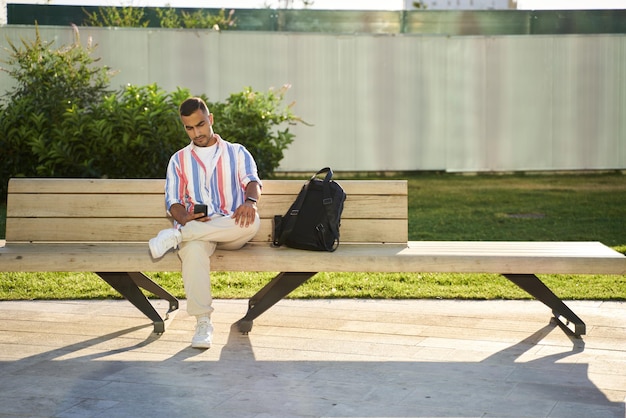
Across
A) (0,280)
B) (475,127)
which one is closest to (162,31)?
(475,127)

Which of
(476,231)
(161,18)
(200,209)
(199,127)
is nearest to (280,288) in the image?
(200,209)

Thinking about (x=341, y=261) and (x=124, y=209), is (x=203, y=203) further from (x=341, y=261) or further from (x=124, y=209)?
(x=341, y=261)

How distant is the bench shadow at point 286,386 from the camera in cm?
390

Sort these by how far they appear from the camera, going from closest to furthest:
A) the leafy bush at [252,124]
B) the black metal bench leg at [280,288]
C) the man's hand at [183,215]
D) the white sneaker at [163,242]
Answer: the white sneaker at [163,242], the man's hand at [183,215], the black metal bench leg at [280,288], the leafy bush at [252,124]

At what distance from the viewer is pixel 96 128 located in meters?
10.9

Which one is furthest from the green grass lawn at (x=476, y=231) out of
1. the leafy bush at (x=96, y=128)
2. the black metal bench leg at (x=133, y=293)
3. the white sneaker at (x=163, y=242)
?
the white sneaker at (x=163, y=242)

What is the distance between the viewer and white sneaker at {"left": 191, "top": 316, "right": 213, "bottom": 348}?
16.1 feet

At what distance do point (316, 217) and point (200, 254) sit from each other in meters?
0.65

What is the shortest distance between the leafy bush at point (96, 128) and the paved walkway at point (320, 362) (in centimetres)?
485

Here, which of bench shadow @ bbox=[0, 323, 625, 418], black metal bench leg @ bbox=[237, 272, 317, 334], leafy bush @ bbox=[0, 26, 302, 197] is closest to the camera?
bench shadow @ bbox=[0, 323, 625, 418]

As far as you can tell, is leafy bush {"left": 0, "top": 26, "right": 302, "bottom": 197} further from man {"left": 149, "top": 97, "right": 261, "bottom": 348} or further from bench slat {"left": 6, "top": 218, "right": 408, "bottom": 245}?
man {"left": 149, "top": 97, "right": 261, "bottom": 348}

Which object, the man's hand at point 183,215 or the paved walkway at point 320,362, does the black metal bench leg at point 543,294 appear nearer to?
the paved walkway at point 320,362

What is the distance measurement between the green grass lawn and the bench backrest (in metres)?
0.94

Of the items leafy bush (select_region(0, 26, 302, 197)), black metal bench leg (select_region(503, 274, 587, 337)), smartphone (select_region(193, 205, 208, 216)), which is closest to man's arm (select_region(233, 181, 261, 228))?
smartphone (select_region(193, 205, 208, 216))
